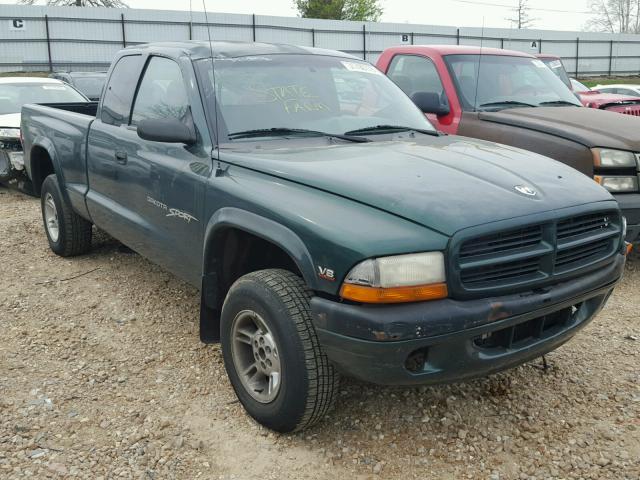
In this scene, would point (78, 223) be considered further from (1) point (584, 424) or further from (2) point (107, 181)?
(1) point (584, 424)

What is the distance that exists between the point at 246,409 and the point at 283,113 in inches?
65.7

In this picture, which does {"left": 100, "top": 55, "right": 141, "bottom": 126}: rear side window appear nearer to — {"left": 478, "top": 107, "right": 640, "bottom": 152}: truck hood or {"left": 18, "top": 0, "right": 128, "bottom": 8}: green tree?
{"left": 478, "top": 107, "right": 640, "bottom": 152}: truck hood

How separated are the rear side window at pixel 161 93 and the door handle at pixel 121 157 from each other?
0.23 m

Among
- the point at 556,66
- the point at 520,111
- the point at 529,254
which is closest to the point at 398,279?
the point at 529,254

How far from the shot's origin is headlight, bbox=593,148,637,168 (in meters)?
4.88

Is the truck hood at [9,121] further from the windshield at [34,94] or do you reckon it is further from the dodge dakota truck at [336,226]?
the dodge dakota truck at [336,226]

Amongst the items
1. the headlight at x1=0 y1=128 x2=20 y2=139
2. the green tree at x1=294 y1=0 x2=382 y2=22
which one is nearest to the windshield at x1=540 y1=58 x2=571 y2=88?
the headlight at x1=0 y1=128 x2=20 y2=139

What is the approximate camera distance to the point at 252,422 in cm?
319

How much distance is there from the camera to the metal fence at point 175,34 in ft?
83.4

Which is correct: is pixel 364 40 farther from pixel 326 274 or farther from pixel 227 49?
pixel 326 274

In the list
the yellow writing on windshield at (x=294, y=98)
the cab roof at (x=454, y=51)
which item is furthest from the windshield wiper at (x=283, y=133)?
the cab roof at (x=454, y=51)

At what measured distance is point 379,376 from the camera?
260 centimetres

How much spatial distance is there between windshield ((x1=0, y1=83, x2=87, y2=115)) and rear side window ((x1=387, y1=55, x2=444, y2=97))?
4.95 m

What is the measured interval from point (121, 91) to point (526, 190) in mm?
3029
